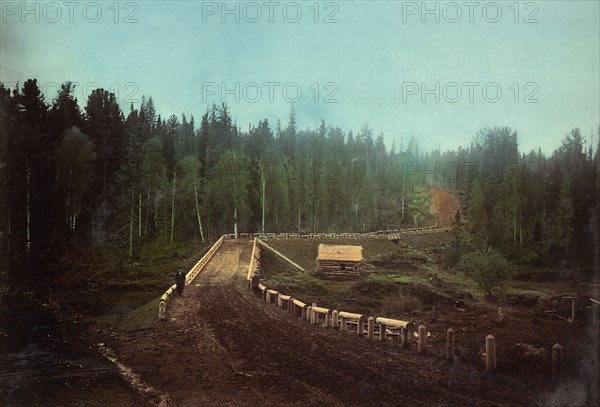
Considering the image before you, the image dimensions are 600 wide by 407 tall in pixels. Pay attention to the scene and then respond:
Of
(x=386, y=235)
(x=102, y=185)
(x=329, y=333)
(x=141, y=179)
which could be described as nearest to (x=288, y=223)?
(x=386, y=235)

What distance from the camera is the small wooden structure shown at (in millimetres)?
40819

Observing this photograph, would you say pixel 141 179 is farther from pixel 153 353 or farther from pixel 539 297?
pixel 539 297

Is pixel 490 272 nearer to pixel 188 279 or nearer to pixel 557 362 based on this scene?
pixel 557 362

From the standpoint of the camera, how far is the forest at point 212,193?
89.1ft

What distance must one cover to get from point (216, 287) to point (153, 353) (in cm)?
1303

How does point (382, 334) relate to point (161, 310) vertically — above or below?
above

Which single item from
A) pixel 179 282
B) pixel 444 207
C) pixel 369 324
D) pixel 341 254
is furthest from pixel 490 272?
pixel 444 207

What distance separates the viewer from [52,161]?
27281mm

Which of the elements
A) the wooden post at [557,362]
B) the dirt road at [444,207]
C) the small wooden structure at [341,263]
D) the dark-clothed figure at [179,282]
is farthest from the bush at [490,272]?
the dirt road at [444,207]

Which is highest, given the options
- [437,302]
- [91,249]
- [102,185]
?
[102,185]

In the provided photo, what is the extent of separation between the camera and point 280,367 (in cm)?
1327

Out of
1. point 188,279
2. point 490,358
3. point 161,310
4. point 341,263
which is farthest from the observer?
point 341,263

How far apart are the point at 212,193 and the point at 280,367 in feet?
146

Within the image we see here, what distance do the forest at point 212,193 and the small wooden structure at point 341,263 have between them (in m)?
9.55
